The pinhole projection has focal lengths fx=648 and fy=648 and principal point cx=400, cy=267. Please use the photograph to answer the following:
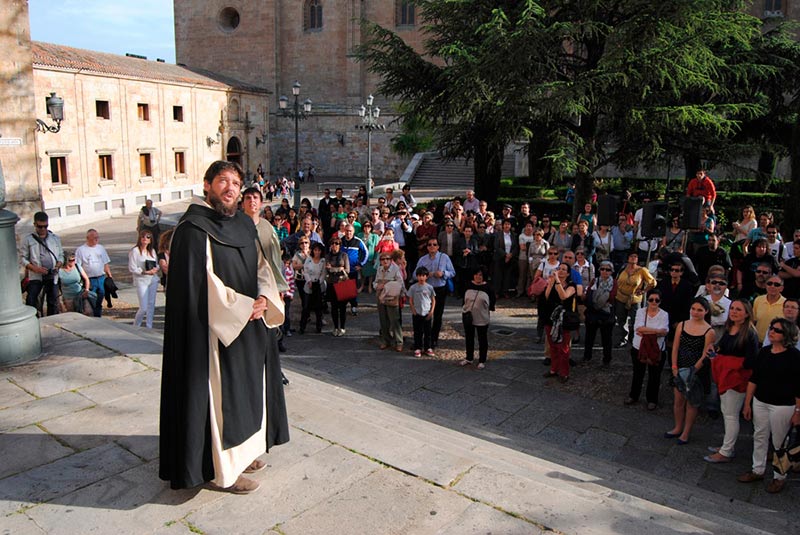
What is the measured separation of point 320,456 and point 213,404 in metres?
0.99

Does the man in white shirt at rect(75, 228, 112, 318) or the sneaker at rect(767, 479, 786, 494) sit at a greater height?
the man in white shirt at rect(75, 228, 112, 318)

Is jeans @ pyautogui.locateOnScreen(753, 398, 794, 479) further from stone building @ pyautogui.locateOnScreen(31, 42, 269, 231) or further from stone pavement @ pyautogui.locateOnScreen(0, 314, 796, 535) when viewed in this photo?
stone building @ pyautogui.locateOnScreen(31, 42, 269, 231)

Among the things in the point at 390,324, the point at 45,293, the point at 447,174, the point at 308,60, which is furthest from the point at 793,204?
the point at 308,60

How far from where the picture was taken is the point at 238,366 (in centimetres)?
388

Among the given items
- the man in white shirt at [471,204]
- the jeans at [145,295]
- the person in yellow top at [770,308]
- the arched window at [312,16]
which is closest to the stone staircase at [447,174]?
the arched window at [312,16]

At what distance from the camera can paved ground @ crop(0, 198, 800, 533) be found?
3.76m

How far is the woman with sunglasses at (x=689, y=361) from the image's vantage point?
6656mm

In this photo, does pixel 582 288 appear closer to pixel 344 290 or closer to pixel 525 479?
pixel 344 290

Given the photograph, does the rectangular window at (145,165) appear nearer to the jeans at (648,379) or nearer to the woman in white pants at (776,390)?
the jeans at (648,379)

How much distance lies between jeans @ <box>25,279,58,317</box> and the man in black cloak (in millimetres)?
6583

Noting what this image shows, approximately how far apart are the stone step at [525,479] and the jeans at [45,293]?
5.13 m

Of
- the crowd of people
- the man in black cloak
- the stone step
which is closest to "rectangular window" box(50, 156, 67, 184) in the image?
the crowd of people

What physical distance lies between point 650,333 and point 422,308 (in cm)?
311

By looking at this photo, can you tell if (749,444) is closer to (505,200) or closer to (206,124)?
(505,200)
